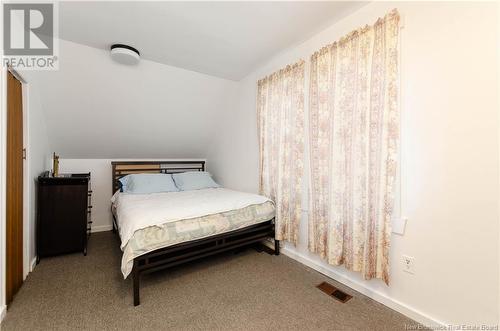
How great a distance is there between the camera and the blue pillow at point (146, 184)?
3.31m

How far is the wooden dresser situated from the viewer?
2535 mm

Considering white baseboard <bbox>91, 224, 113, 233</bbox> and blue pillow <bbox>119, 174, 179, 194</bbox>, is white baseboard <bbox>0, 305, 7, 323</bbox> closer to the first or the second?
blue pillow <bbox>119, 174, 179, 194</bbox>

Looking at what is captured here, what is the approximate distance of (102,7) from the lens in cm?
188

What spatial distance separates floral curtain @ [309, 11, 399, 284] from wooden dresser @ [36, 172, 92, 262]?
8.90ft

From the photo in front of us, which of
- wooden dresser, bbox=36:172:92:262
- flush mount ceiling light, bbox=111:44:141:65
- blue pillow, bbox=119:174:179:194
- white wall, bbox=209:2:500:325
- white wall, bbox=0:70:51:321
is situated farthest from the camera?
blue pillow, bbox=119:174:179:194

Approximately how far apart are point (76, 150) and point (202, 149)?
6.50 ft

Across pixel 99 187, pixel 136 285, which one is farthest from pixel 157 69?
pixel 136 285

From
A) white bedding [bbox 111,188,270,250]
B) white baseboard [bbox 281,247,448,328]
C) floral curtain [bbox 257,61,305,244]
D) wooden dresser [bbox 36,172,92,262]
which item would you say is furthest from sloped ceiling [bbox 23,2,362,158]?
white baseboard [bbox 281,247,448,328]

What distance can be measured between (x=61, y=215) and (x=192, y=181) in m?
1.72

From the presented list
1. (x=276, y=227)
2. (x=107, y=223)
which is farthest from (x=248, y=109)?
(x=107, y=223)

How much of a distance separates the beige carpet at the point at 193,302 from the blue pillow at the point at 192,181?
4.80 feet

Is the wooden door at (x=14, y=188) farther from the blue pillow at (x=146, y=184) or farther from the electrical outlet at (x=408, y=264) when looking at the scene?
the electrical outlet at (x=408, y=264)

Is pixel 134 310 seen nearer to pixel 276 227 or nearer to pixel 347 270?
pixel 276 227

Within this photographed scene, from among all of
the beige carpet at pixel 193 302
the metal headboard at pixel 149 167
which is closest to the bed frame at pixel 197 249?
the beige carpet at pixel 193 302
